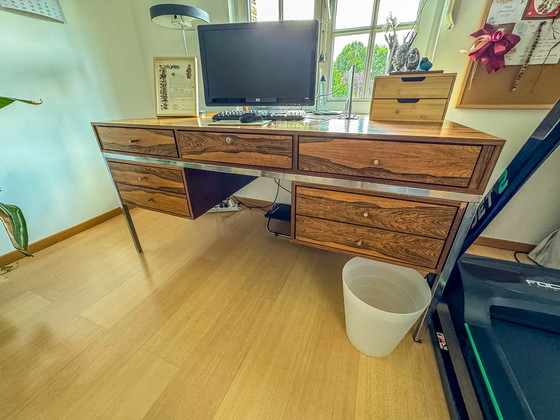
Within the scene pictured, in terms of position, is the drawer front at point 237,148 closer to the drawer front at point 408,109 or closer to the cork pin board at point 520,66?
the drawer front at point 408,109

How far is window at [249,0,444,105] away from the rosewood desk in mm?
711

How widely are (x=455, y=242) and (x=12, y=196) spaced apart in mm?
2206

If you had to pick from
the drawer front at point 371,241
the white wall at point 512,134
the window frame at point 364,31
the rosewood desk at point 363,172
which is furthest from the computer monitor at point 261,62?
the white wall at point 512,134

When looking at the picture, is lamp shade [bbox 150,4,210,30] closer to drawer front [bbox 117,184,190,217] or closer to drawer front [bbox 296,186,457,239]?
drawer front [bbox 117,184,190,217]

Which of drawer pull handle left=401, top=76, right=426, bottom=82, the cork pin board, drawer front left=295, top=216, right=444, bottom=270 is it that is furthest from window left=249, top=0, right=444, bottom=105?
drawer front left=295, top=216, right=444, bottom=270

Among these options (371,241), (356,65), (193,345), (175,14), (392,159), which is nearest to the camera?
(392,159)

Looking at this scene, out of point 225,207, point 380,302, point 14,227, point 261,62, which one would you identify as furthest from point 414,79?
point 14,227

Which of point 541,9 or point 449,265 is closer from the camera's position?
point 449,265

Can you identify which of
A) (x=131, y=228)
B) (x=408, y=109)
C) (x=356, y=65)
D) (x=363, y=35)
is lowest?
(x=131, y=228)

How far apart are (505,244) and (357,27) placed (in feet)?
5.31

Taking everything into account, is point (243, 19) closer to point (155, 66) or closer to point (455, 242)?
point (155, 66)

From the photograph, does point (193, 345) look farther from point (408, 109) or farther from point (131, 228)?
point (408, 109)

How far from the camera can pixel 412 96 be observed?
2.74ft

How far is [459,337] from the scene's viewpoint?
82 centimetres
